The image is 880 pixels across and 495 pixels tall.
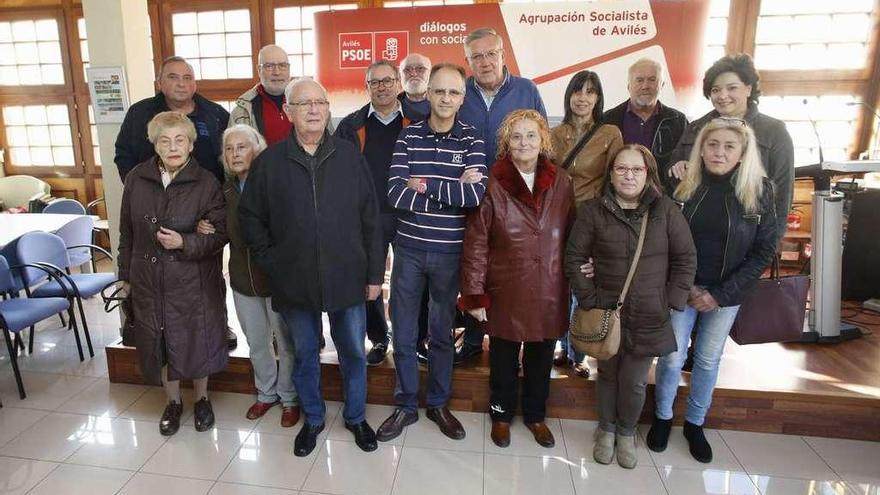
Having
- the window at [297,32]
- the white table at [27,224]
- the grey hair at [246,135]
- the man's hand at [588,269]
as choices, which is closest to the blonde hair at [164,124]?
the grey hair at [246,135]

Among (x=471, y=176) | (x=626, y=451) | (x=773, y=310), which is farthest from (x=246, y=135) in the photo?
(x=773, y=310)

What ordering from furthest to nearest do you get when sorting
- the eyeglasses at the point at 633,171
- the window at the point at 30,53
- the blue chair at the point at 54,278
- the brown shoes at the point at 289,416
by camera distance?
the window at the point at 30,53 < the blue chair at the point at 54,278 < the brown shoes at the point at 289,416 < the eyeglasses at the point at 633,171

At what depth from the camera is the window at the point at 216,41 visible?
664cm

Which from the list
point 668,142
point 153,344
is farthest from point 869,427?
point 153,344

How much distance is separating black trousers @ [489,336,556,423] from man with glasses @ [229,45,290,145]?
1.59 m

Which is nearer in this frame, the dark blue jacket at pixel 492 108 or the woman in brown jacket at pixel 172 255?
the woman in brown jacket at pixel 172 255

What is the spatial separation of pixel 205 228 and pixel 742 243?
2255mm

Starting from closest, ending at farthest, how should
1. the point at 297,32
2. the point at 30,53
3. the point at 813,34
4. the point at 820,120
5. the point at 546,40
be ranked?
the point at 546,40
the point at 813,34
the point at 820,120
the point at 297,32
the point at 30,53

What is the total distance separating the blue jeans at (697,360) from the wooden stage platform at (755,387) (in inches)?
7.3

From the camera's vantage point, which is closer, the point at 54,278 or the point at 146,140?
the point at 146,140

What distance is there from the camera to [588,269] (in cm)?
212

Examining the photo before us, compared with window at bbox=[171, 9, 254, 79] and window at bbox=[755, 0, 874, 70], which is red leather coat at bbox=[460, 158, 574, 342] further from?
window at bbox=[171, 9, 254, 79]

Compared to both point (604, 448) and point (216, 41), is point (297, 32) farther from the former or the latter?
point (604, 448)

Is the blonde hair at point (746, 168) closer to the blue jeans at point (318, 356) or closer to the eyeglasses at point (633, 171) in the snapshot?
the eyeglasses at point (633, 171)
